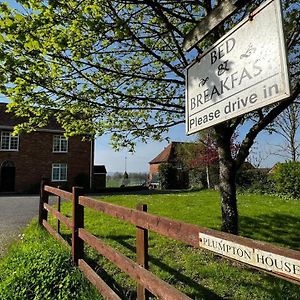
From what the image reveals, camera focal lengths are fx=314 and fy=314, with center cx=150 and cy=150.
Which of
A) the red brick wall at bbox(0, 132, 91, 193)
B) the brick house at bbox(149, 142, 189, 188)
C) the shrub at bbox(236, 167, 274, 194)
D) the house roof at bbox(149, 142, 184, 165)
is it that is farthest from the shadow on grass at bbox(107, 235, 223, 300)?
the house roof at bbox(149, 142, 184, 165)

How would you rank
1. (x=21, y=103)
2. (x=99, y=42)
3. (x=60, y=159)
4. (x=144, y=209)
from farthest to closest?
(x=60, y=159), (x=21, y=103), (x=99, y=42), (x=144, y=209)

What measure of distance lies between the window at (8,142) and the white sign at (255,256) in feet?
101

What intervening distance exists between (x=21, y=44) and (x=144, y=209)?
310 cm

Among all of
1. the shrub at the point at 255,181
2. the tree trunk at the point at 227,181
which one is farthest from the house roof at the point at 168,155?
the tree trunk at the point at 227,181

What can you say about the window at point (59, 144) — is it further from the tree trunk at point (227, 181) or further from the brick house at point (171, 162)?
the tree trunk at point (227, 181)

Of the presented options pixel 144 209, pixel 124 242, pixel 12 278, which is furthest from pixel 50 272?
pixel 124 242

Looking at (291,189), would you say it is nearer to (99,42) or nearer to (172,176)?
(99,42)

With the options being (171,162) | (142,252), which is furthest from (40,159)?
(142,252)

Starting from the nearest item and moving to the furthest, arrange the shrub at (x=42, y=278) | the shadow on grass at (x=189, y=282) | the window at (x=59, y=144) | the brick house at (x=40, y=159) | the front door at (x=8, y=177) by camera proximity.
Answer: the shrub at (x=42, y=278) → the shadow on grass at (x=189, y=282) → the front door at (x=8, y=177) → the brick house at (x=40, y=159) → the window at (x=59, y=144)

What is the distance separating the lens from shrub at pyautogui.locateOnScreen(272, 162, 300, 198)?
18.1 metres

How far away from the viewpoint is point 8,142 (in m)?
30.3

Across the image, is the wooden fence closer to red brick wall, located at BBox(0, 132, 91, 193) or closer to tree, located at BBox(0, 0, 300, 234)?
tree, located at BBox(0, 0, 300, 234)

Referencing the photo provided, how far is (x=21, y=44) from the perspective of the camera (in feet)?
15.1

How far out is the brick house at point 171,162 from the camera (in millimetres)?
39263
